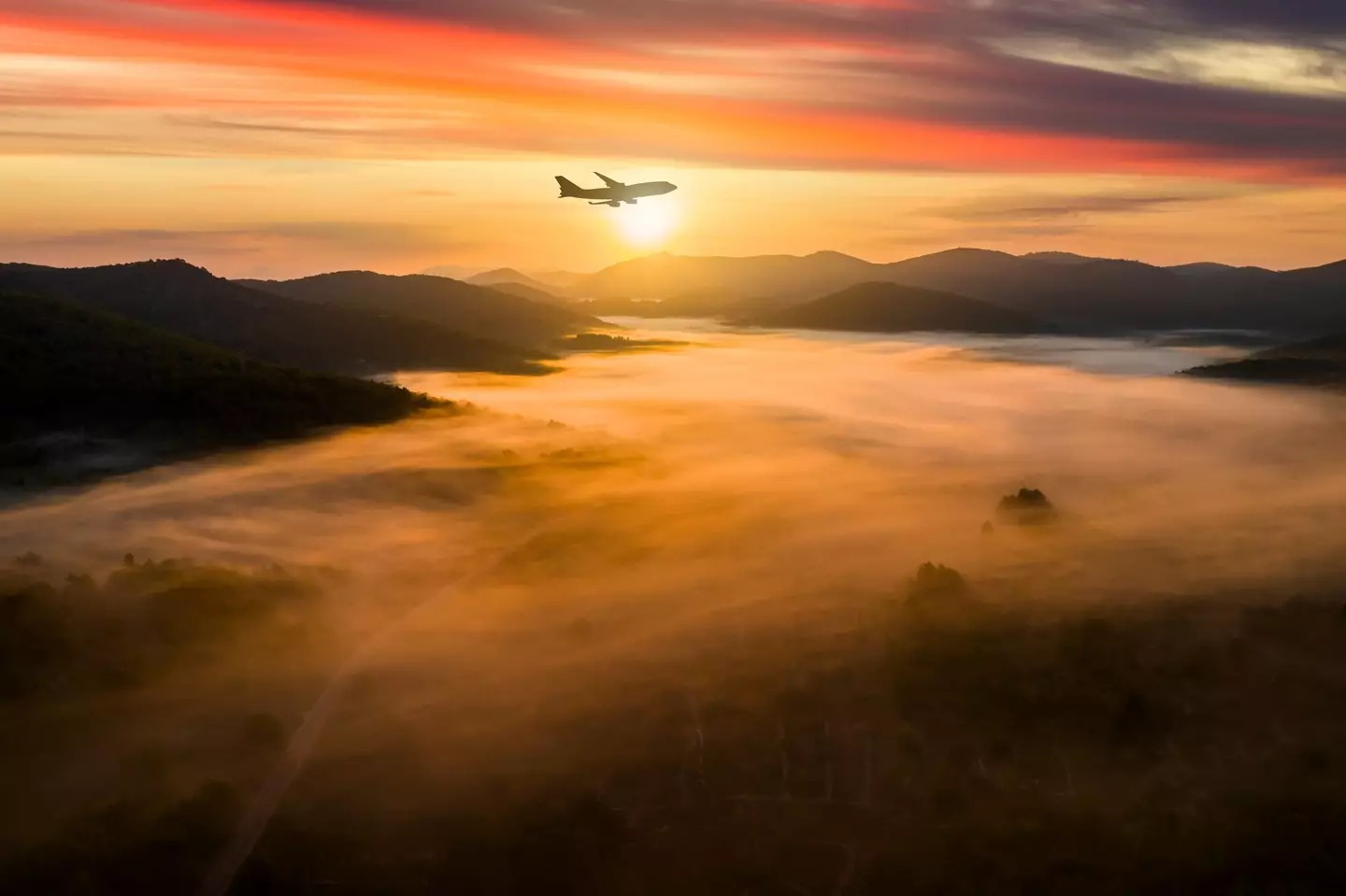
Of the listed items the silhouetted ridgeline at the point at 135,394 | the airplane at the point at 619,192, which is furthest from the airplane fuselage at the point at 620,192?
the silhouetted ridgeline at the point at 135,394

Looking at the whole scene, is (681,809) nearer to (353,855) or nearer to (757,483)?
(353,855)

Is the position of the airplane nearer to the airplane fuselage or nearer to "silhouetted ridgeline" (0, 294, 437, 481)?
the airplane fuselage

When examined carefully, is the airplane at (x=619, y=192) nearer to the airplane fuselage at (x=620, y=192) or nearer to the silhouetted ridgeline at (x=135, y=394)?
the airplane fuselage at (x=620, y=192)

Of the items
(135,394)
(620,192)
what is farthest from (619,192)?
(135,394)

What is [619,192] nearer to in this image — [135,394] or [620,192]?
[620,192]

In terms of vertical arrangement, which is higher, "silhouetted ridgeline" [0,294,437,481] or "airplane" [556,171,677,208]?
"airplane" [556,171,677,208]

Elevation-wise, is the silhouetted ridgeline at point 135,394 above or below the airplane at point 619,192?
below

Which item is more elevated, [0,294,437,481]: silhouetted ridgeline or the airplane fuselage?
the airplane fuselage

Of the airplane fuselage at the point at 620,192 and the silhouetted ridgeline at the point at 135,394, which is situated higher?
the airplane fuselage at the point at 620,192

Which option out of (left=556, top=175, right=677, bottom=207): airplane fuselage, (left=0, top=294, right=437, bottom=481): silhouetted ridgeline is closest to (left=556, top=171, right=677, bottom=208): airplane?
(left=556, top=175, right=677, bottom=207): airplane fuselage
